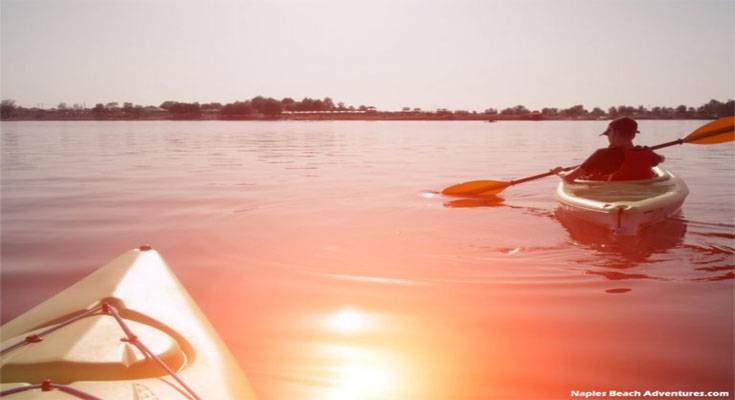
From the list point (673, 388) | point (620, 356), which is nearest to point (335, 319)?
point (620, 356)

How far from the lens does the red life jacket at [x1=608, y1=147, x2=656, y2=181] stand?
6383mm

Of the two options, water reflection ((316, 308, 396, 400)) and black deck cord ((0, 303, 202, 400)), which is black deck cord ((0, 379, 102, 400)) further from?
water reflection ((316, 308, 396, 400))

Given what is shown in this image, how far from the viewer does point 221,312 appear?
404cm

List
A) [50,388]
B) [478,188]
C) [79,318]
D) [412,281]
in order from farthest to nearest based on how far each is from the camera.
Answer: [478,188]
[412,281]
[79,318]
[50,388]

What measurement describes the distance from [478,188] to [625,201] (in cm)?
354

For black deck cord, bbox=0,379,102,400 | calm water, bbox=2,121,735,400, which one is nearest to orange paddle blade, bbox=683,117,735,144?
calm water, bbox=2,121,735,400

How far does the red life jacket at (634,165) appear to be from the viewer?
6.38m

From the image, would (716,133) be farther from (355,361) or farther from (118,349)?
(118,349)

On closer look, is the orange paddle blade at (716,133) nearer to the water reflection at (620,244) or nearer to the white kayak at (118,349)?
the water reflection at (620,244)

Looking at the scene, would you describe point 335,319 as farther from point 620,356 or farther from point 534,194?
point 534,194

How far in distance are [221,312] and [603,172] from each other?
5.10 m

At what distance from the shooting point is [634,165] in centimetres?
643

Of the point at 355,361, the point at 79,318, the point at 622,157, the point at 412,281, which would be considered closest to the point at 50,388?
the point at 79,318

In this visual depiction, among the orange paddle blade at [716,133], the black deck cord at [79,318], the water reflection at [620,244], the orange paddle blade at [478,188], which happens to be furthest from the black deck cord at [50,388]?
the orange paddle blade at [716,133]
